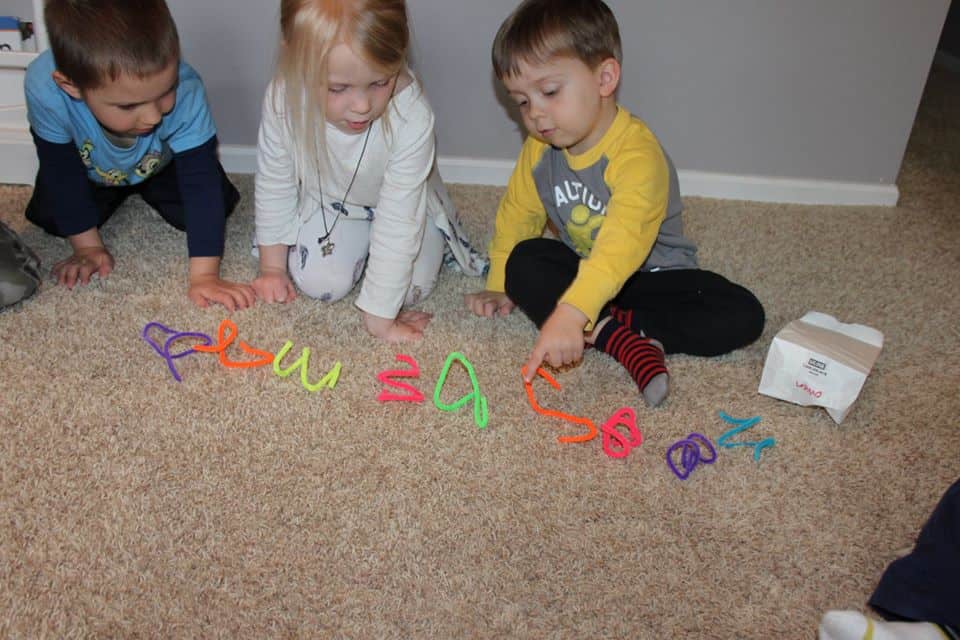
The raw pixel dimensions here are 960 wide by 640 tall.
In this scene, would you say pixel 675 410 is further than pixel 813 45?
No

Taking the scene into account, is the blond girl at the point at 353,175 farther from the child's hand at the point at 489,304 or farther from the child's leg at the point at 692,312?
the child's leg at the point at 692,312

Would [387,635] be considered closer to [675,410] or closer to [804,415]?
[675,410]

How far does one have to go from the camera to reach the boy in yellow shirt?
108 centimetres

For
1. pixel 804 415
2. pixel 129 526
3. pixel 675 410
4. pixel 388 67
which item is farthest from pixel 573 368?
pixel 129 526

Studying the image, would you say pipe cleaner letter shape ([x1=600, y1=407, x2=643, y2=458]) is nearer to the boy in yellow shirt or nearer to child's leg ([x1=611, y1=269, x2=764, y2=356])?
the boy in yellow shirt

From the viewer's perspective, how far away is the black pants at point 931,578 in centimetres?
81

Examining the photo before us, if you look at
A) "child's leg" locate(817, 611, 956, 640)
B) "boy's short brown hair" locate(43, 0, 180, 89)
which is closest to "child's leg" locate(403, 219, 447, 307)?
"boy's short brown hair" locate(43, 0, 180, 89)

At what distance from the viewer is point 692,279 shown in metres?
1.25

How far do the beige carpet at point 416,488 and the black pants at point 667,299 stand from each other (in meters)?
0.04

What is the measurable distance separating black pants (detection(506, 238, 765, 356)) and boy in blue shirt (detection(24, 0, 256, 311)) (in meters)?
0.44

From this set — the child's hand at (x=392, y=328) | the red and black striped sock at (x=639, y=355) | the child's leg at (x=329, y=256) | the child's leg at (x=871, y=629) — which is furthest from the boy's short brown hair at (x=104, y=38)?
the child's leg at (x=871, y=629)

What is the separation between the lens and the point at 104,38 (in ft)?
3.43

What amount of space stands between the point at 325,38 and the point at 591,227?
470 millimetres

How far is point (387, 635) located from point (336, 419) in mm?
321
